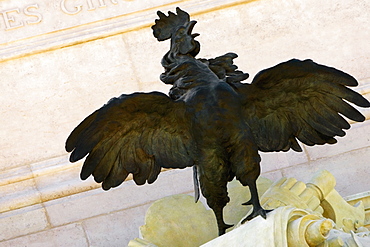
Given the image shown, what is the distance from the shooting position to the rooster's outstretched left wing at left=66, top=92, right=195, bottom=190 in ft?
8.41

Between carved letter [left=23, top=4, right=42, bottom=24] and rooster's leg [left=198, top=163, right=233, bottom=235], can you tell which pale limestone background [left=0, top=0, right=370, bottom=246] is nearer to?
carved letter [left=23, top=4, right=42, bottom=24]

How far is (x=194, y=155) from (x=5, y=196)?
1.51 m

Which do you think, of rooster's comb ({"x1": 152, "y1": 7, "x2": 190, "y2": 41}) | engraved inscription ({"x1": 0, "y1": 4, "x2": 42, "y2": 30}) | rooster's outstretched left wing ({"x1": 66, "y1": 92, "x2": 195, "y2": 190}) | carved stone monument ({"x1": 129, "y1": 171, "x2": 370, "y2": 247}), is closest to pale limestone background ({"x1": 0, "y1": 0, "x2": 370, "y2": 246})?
engraved inscription ({"x1": 0, "y1": 4, "x2": 42, "y2": 30})

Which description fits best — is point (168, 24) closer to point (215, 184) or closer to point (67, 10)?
point (215, 184)

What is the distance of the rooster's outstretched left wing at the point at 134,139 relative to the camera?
2564mm

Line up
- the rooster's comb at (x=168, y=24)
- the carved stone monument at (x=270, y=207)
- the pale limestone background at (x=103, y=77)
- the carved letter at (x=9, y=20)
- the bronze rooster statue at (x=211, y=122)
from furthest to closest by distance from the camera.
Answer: the carved letter at (x=9, y=20)
the pale limestone background at (x=103, y=77)
the carved stone monument at (x=270, y=207)
the rooster's comb at (x=168, y=24)
the bronze rooster statue at (x=211, y=122)

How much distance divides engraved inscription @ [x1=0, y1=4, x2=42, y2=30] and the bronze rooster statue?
176 cm

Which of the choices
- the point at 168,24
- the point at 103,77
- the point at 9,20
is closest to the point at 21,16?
the point at 9,20

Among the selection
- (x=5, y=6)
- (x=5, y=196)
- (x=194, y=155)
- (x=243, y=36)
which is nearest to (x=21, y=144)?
(x=5, y=196)

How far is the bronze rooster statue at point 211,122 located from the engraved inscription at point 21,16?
69.2 inches

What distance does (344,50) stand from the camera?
412cm

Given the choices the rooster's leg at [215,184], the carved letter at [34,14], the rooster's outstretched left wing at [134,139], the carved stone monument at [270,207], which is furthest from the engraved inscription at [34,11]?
the rooster's leg at [215,184]

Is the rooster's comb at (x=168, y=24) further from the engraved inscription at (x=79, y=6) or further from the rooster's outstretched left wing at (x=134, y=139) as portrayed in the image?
the engraved inscription at (x=79, y=6)

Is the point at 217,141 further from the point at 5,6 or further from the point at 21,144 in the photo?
the point at 5,6
